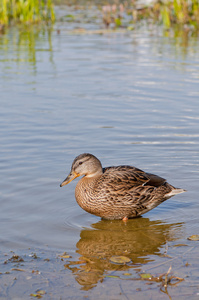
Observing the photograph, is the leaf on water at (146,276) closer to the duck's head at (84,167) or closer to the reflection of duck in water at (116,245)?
the reflection of duck in water at (116,245)

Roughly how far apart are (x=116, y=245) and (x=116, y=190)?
0.89m

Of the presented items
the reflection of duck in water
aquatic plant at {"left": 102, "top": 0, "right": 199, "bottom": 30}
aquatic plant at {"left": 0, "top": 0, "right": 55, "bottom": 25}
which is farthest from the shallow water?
aquatic plant at {"left": 102, "top": 0, "right": 199, "bottom": 30}

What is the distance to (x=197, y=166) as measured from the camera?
782 cm

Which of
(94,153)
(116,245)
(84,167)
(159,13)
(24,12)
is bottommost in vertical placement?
(116,245)

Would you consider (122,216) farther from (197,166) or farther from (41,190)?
(197,166)

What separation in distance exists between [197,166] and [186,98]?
395cm

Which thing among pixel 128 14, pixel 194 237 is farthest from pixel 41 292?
pixel 128 14

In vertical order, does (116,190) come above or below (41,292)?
above

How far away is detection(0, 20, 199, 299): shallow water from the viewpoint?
488 centimetres

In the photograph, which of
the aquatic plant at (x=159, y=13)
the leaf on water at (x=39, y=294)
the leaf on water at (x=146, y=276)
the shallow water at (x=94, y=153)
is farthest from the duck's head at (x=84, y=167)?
the aquatic plant at (x=159, y=13)

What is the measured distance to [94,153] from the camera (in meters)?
8.37

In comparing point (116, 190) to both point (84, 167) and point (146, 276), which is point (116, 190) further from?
point (146, 276)

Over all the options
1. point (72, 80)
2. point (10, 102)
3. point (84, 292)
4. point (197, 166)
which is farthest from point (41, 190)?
point (72, 80)

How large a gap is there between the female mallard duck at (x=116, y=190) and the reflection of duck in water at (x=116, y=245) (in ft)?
0.56
